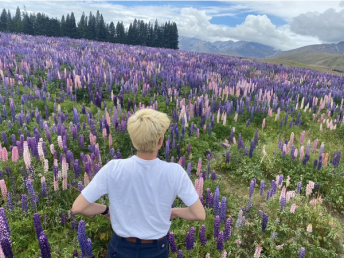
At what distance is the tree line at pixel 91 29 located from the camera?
62000mm

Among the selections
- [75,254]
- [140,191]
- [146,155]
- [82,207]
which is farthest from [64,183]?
[146,155]

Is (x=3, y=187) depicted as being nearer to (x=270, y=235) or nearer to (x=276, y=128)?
(x=270, y=235)

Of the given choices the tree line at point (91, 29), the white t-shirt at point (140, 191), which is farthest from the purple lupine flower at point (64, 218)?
the tree line at point (91, 29)

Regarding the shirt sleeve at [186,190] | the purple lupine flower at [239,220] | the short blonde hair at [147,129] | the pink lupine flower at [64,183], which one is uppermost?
the short blonde hair at [147,129]

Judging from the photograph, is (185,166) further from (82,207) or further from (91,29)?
(91,29)

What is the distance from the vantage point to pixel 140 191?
235 centimetres

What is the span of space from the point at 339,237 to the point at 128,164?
3903 millimetres

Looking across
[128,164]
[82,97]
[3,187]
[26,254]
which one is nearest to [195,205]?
[128,164]

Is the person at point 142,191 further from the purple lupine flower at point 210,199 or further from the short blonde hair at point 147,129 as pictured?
the purple lupine flower at point 210,199

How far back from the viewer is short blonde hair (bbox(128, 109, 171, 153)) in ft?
7.21

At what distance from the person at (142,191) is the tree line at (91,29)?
220ft

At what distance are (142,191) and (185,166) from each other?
3.24m

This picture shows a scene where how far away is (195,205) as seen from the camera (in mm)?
2441

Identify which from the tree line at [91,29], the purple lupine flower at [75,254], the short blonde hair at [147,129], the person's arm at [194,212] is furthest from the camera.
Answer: the tree line at [91,29]
